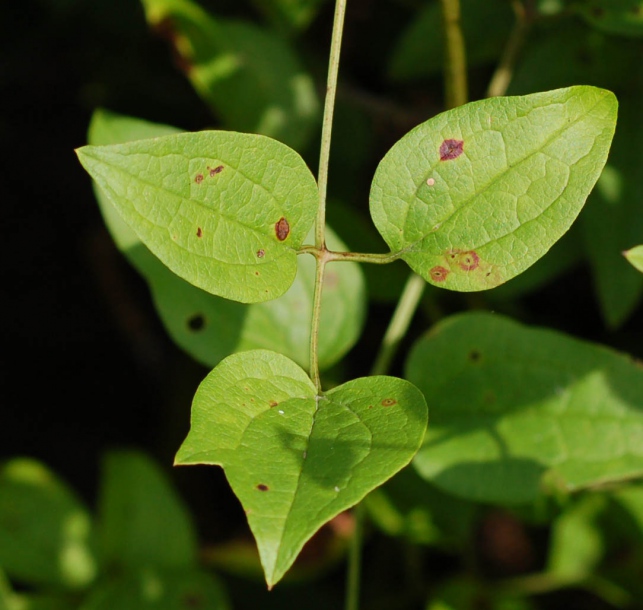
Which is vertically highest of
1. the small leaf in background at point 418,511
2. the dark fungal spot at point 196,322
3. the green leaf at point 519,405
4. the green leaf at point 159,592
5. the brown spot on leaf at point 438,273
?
the brown spot on leaf at point 438,273

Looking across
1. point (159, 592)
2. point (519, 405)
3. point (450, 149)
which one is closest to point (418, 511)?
point (519, 405)

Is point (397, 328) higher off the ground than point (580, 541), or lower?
higher

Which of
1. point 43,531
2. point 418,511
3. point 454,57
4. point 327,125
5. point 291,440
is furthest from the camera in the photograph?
point 43,531

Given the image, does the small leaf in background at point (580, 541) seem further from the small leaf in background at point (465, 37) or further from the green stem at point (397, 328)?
the small leaf in background at point (465, 37)

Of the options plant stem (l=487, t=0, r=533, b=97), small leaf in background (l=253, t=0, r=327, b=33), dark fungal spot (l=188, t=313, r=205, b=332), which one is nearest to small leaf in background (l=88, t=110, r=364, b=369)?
dark fungal spot (l=188, t=313, r=205, b=332)

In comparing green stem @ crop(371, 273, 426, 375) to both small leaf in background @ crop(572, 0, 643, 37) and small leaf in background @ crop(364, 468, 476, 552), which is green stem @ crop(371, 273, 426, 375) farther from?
small leaf in background @ crop(572, 0, 643, 37)

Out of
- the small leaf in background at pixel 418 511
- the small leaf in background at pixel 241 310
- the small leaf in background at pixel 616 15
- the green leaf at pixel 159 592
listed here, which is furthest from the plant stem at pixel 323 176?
the green leaf at pixel 159 592

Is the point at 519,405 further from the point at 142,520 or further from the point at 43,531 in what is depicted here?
the point at 43,531
